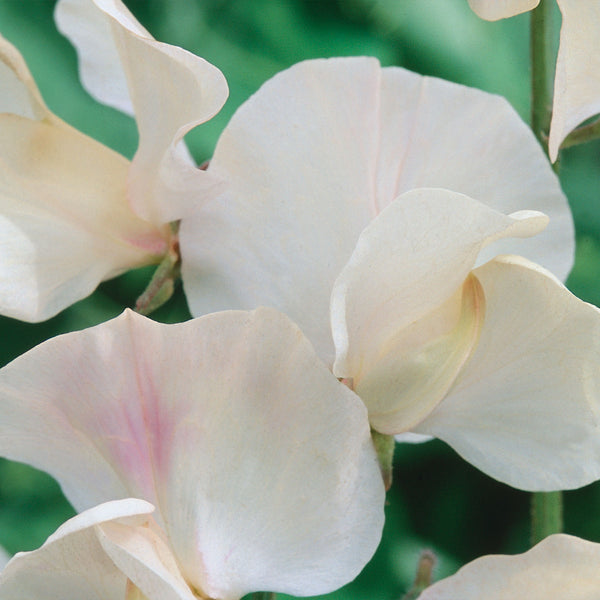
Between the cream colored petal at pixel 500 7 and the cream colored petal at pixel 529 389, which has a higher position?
the cream colored petal at pixel 500 7

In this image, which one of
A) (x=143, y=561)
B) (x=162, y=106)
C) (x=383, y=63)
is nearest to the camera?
(x=143, y=561)

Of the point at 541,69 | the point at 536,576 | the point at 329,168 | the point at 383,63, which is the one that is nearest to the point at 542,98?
the point at 541,69

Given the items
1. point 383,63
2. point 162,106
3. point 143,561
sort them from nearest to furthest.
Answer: point 143,561
point 162,106
point 383,63

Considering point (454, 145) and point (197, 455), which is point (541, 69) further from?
point (197, 455)

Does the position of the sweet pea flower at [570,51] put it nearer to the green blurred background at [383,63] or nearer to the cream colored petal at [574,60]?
the cream colored petal at [574,60]

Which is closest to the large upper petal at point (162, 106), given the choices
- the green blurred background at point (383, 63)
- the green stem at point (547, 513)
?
the green stem at point (547, 513)

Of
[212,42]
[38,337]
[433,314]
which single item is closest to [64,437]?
[433,314]

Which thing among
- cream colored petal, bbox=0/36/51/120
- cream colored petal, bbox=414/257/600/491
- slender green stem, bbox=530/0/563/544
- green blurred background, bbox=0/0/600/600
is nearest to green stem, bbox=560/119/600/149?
slender green stem, bbox=530/0/563/544
